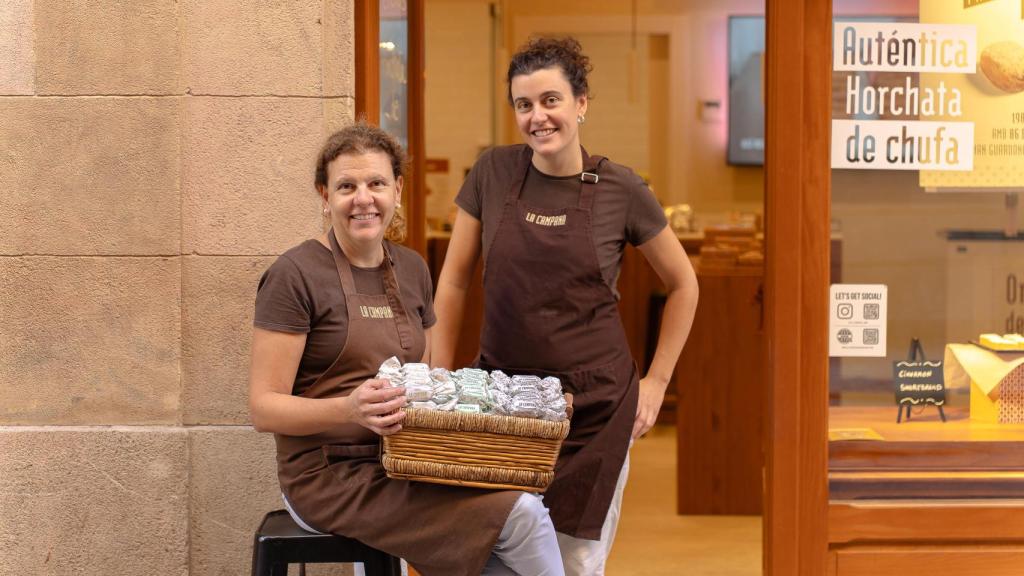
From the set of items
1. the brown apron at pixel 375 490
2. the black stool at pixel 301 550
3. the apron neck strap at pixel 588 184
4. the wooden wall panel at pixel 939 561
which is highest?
the apron neck strap at pixel 588 184

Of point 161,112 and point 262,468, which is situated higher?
point 161,112

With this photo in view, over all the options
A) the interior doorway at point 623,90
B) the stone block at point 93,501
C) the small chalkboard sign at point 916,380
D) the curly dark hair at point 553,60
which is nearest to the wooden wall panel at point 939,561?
the small chalkboard sign at point 916,380

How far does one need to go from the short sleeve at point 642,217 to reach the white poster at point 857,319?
74 cm

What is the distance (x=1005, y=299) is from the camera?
3400mm

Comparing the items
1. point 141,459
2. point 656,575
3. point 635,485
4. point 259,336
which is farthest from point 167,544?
point 635,485

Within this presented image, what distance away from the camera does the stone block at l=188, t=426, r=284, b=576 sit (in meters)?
3.24

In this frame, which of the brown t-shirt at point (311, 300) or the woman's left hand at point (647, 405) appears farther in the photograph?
the woman's left hand at point (647, 405)

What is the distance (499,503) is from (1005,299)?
174 cm

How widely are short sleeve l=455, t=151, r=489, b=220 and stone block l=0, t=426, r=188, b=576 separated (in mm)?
999

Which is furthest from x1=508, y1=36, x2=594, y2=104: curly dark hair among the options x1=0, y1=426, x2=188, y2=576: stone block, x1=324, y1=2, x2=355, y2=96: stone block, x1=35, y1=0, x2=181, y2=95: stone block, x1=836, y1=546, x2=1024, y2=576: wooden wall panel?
x1=836, y1=546, x2=1024, y2=576: wooden wall panel

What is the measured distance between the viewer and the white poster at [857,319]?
336cm

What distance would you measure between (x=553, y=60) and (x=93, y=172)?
1319 mm

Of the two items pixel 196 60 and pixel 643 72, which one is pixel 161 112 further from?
pixel 643 72

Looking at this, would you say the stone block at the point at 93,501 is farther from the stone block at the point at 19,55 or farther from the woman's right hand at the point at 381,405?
the woman's right hand at the point at 381,405
